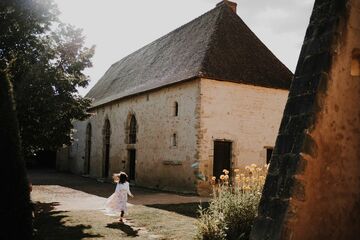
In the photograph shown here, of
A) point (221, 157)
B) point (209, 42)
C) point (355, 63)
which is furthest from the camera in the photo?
point (209, 42)

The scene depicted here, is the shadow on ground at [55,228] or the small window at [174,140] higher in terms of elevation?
the small window at [174,140]

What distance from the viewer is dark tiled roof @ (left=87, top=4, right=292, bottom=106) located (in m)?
17.7

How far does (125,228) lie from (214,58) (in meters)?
10.9

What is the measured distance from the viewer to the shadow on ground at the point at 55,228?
7.65 meters

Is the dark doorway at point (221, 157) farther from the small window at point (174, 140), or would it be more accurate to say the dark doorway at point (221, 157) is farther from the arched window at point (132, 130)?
the arched window at point (132, 130)

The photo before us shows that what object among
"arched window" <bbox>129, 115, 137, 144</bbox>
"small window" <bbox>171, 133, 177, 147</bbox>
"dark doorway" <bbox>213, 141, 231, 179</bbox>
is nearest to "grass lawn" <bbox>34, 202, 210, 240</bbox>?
"dark doorway" <bbox>213, 141, 231, 179</bbox>

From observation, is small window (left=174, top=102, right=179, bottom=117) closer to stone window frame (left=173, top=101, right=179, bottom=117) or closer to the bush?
stone window frame (left=173, top=101, right=179, bottom=117)

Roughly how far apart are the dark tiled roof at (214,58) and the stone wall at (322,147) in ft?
39.5

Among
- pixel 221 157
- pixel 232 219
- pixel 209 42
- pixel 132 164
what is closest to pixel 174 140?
pixel 221 157

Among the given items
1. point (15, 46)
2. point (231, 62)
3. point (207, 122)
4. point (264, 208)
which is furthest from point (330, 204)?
point (231, 62)

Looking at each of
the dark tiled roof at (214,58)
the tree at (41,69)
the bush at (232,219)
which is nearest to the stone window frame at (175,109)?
the dark tiled roof at (214,58)

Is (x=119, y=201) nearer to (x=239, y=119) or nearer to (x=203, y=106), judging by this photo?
(x=203, y=106)

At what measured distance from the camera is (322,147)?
420cm

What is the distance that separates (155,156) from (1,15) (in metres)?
11.1
